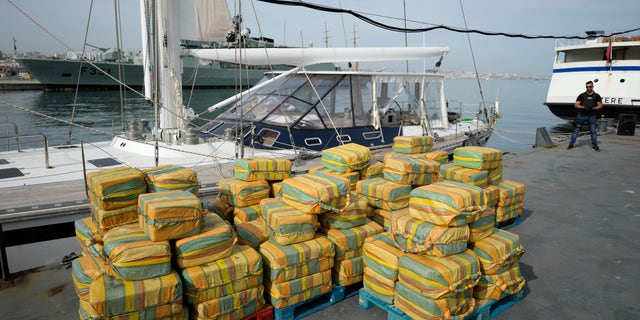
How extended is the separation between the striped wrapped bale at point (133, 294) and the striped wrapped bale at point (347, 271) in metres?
1.66

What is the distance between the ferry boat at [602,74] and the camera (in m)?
21.8

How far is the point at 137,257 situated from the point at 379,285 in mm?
2229

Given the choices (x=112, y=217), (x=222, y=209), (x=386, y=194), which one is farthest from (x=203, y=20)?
(x=386, y=194)

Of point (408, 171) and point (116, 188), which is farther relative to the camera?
point (408, 171)

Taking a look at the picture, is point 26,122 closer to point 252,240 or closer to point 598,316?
point 252,240

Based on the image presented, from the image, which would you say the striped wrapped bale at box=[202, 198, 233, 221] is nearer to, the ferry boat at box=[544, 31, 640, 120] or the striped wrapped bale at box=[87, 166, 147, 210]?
the striped wrapped bale at box=[87, 166, 147, 210]

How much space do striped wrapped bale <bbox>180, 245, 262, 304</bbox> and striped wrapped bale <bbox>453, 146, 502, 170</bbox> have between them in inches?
145

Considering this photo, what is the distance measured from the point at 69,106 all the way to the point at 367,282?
43.2 meters

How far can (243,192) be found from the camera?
4.96 metres

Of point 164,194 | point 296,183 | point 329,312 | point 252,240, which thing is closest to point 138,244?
point 164,194

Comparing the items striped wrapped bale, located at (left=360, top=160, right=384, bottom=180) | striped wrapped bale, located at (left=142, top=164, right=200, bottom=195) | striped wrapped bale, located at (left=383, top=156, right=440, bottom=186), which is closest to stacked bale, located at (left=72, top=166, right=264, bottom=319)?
striped wrapped bale, located at (left=142, top=164, right=200, bottom=195)

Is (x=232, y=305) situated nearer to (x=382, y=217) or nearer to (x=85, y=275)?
(x=85, y=275)

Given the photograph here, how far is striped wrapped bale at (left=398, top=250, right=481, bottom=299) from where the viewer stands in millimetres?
3356

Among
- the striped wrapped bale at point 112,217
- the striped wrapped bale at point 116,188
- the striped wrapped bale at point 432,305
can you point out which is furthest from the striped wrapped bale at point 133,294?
the striped wrapped bale at point 432,305
